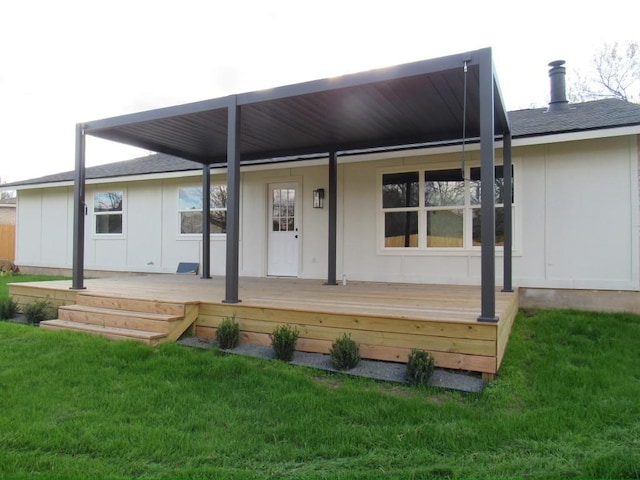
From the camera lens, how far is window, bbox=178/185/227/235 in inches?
364

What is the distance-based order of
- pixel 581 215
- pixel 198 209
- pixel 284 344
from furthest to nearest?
pixel 198 209
pixel 581 215
pixel 284 344

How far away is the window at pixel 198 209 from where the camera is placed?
9.26 metres

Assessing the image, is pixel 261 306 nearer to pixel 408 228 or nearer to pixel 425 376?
pixel 425 376

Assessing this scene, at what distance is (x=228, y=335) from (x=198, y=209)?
218 inches

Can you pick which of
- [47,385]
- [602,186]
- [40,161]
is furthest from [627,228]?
[40,161]

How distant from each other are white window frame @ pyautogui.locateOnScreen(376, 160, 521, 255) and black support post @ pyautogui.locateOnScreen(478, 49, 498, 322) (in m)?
2.96

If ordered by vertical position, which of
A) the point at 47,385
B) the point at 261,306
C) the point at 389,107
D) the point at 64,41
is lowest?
the point at 47,385

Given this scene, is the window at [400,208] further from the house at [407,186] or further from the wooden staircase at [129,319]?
the wooden staircase at [129,319]

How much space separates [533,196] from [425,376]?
4286 millimetres

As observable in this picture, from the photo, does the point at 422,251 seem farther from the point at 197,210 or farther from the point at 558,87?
the point at 197,210

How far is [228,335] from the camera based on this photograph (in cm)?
448

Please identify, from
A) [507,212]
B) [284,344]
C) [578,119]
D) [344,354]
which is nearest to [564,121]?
[578,119]

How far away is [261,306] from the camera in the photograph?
15.3 feet

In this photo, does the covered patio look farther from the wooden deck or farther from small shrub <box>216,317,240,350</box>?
small shrub <box>216,317,240,350</box>
